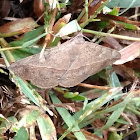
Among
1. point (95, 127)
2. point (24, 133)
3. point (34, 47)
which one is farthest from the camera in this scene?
point (95, 127)

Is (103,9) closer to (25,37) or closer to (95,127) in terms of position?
(25,37)

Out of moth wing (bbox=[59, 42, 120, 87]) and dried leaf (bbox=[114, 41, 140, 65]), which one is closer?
moth wing (bbox=[59, 42, 120, 87])

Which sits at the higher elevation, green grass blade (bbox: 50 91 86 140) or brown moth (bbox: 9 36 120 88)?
brown moth (bbox: 9 36 120 88)

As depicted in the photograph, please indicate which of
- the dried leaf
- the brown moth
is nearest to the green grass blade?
the brown moth

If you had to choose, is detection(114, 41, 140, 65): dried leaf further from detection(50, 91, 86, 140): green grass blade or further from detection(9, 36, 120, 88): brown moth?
detection(50, 91, 86, 140): green grass blade

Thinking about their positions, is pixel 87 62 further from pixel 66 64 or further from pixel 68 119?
pixel 68 119

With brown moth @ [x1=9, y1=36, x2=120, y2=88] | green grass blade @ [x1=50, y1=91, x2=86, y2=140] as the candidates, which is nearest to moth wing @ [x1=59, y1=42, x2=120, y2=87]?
brown moth @ [x1=9, y1=36, x2=120, y2=88]

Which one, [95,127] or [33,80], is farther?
[95,127]

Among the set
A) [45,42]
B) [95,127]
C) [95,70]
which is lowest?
[95,127]

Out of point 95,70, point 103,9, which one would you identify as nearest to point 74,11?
point 103,9
